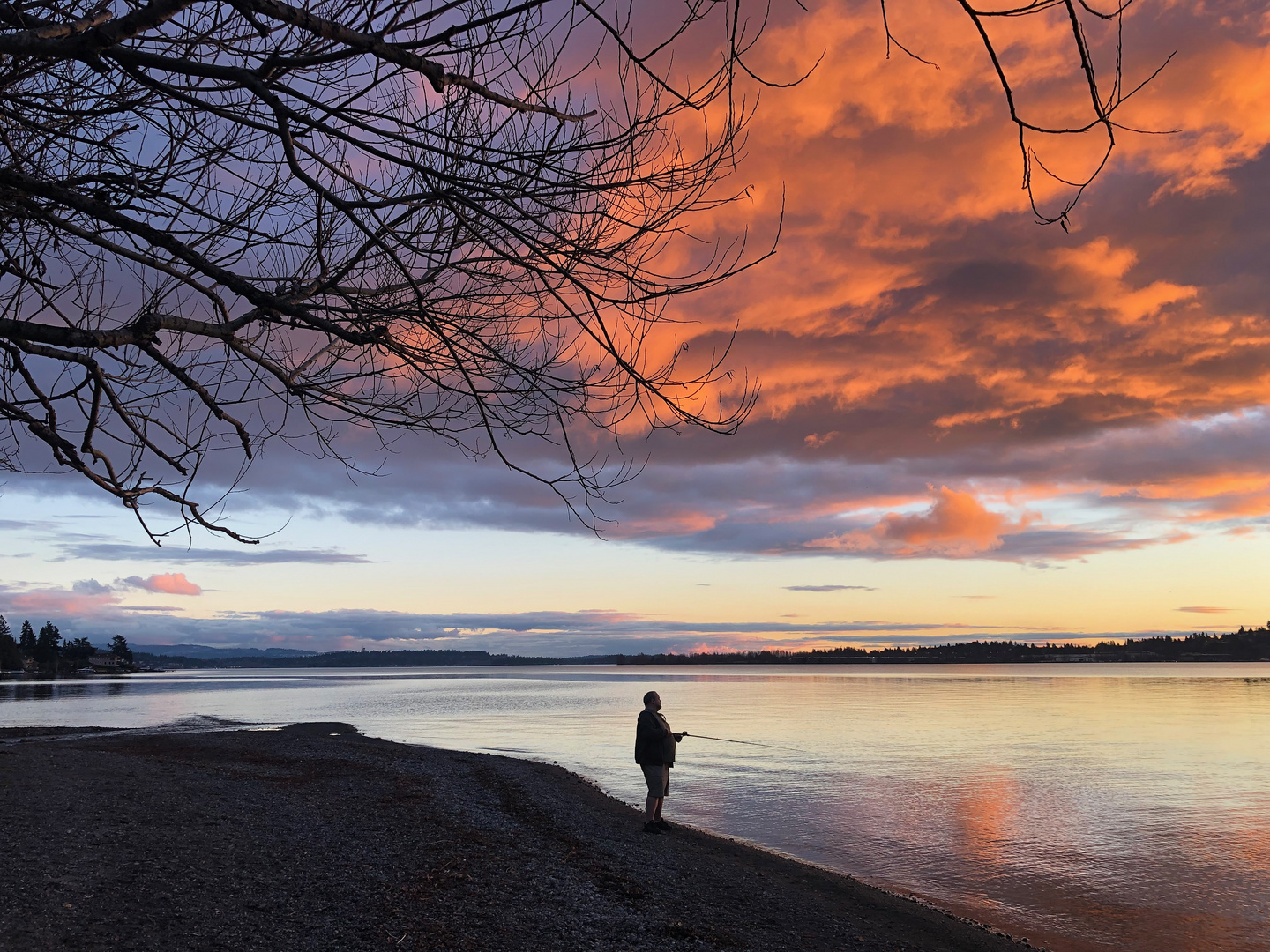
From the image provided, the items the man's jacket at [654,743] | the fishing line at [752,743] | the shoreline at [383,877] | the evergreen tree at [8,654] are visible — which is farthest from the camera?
the evergreen tree at [8,654]

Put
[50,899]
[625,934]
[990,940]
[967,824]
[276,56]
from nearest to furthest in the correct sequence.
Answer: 1. [276,56]
2. [50,899]
3. [625,934]
4. [990,940]
5. [967,824]

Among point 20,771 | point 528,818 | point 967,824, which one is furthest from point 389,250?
point 967,824

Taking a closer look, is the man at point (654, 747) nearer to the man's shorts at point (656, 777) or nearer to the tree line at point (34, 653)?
the man's shorts at point (656, 777)

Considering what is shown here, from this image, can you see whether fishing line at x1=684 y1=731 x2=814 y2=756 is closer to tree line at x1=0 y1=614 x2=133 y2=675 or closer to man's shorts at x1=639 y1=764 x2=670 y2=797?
man's shorts at x1=639 y1=764 x2=670 y2=797

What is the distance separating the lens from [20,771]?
17609 mm

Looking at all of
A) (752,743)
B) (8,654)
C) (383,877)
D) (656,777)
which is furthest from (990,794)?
(8,654)

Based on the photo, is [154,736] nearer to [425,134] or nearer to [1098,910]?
[1098,910]

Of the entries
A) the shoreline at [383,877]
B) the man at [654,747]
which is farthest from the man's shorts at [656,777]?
the shoreline at [383,877]

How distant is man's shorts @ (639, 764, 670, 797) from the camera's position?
605 inches

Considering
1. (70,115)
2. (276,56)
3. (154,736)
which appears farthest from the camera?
(154,736)

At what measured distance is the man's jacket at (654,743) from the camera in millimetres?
15195

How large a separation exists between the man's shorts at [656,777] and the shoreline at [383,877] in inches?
41.3

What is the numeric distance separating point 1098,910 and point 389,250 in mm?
17844

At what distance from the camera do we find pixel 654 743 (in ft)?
49.9
